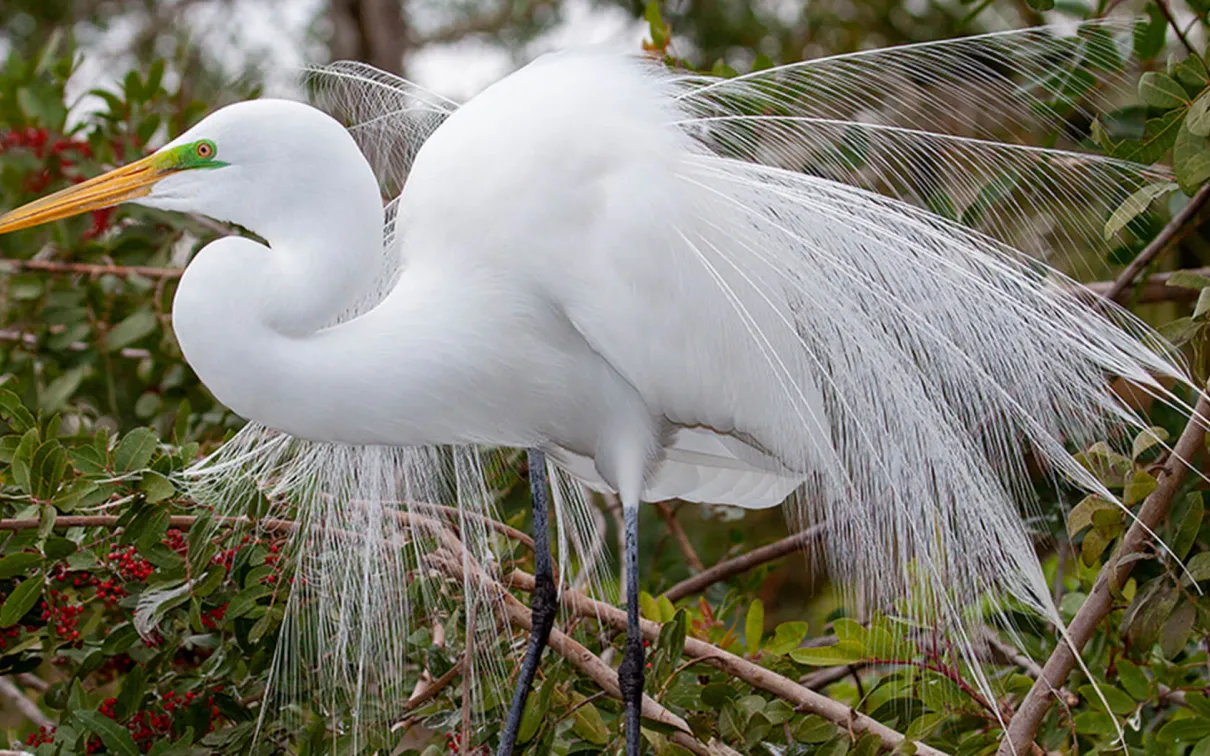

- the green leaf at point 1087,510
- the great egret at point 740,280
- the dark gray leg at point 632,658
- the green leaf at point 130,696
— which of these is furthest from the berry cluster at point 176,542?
the green leaf at point 1087,510

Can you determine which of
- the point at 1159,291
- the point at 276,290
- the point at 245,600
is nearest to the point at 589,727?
the point at 245,600

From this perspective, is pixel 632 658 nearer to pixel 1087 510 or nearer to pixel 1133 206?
pixel 1087 510

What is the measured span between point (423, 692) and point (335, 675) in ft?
0.44

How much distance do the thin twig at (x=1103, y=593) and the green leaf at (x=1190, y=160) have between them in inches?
11.1

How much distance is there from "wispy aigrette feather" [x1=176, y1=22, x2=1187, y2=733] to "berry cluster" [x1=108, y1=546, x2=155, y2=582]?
0.39ft

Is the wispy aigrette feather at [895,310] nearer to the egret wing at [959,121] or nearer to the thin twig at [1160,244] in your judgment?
the egret wing at [959,121]

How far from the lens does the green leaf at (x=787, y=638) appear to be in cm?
184

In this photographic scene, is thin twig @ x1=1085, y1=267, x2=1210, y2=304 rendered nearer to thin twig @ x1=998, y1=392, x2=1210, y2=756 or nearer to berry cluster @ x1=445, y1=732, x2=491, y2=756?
thin twig @ x1=998, y1=392, x2=1210, y2=756

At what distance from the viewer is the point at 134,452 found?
1.64m

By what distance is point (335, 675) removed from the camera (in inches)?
71.2

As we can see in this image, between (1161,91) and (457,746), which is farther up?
(1161,91)

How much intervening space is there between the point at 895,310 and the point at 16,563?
1162 mm

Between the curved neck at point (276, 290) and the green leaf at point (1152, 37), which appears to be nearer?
the curved neck at point (276, 290)

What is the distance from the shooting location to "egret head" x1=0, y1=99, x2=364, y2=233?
150 centimetres
